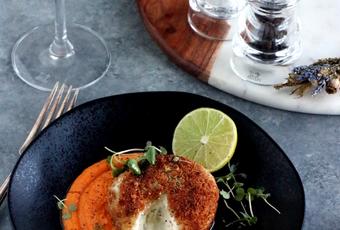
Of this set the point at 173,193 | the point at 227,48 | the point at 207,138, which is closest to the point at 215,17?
the point at 227,48

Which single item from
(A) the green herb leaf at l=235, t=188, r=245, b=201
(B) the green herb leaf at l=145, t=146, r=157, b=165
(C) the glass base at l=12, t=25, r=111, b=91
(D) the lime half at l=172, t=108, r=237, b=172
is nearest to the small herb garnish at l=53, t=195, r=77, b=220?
(B) the green herb leaf at l=145, t=146, r=157, b=165

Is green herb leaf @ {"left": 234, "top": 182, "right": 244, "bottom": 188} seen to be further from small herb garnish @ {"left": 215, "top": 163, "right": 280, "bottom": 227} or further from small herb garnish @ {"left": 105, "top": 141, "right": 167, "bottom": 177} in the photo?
small herb garnish @ {"left": 105, "top": 141, "right": 167, "bottom": 177}

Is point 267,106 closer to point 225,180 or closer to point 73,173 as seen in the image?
point 225,180

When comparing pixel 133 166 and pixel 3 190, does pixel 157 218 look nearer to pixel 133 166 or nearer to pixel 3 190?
pixel 133 166

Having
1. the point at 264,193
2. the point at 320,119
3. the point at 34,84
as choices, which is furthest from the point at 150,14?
the point at 264,193

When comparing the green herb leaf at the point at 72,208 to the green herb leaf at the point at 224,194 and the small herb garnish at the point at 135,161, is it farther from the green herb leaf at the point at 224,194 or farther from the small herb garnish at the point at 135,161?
the green herb leaf at the point at 224,194

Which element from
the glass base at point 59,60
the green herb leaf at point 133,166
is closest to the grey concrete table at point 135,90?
the glass base at point 59,60
